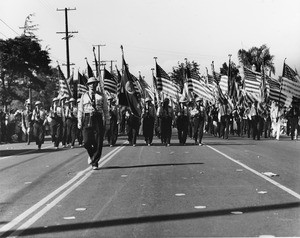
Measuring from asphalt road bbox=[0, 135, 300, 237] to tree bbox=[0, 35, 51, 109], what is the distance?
24268mm

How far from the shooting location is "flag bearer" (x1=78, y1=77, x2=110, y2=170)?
12.6 meters

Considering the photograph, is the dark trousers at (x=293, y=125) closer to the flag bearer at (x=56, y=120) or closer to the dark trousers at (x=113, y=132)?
the dark trousers at (x=113, y=132)

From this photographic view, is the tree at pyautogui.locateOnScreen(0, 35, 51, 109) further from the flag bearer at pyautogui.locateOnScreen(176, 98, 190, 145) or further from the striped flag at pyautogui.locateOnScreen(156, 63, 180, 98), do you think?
the flag bearer at pyautogui.locateOnScreen(176, 98, 190, 145)

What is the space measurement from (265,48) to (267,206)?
167 ft

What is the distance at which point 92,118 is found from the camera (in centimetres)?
1269

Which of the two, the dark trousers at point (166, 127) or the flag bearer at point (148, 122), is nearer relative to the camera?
the dark trousers at point (166, 127)

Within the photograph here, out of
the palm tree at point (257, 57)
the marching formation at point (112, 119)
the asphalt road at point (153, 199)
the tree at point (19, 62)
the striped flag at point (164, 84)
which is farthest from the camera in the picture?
the palm tree at point (257, 57)

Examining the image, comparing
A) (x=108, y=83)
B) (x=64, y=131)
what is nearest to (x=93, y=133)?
(x=64, y=131)

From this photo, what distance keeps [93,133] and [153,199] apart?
15.8ft

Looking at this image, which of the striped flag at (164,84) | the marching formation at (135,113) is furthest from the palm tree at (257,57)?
the striped flag at (164,84)

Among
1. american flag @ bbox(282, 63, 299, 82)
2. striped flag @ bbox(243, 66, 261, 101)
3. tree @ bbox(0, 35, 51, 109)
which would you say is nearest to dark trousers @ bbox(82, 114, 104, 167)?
american flag @ bbox(282, 63, 299, 82)

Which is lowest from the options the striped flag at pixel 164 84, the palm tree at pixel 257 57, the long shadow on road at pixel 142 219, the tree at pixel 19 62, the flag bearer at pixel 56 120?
the long shadow on road at pixel 142 219

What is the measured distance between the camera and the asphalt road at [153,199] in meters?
6.34

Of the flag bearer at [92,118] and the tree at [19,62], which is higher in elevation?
the tree at [19,62]
